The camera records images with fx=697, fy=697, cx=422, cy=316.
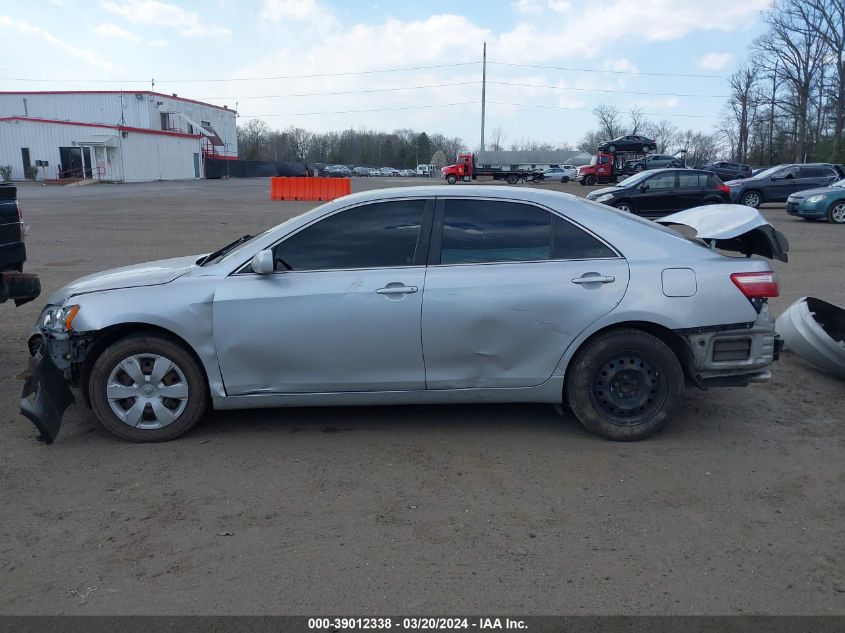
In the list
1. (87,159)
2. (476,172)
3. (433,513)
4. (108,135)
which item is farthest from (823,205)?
(87,159)

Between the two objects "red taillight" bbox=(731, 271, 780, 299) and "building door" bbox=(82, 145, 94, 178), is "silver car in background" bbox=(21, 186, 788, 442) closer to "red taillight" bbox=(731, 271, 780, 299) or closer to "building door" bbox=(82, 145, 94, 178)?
"red taillight" bbox=(731, 271, 780, 299)

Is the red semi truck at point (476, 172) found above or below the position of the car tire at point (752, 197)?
above

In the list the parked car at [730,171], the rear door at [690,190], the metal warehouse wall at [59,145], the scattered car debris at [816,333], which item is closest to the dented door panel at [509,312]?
the scattered car debris at [816,333]

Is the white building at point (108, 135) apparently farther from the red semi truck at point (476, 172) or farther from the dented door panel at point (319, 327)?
the dented door panel at point (319, 327)

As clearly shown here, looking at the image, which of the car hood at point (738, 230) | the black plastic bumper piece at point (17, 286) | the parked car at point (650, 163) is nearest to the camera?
the car hood at point (738, 230)

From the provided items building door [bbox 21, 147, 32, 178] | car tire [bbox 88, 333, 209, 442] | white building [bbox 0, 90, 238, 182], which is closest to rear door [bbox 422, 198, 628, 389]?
car tire [bbox 88, 333, 209, 442]

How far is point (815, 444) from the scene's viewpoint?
4539 millimetres

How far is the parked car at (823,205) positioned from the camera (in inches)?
771

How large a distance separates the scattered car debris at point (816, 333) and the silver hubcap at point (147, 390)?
16.7 feet

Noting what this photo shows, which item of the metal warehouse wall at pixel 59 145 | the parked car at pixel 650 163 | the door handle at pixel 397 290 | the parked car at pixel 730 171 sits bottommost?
the door handle at pixel 397 290

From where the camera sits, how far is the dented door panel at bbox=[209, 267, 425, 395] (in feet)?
14.4

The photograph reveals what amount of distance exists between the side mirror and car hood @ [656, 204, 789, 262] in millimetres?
2993

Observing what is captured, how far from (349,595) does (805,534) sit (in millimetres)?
2254

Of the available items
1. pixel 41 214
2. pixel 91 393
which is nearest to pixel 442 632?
pixel 91 393
